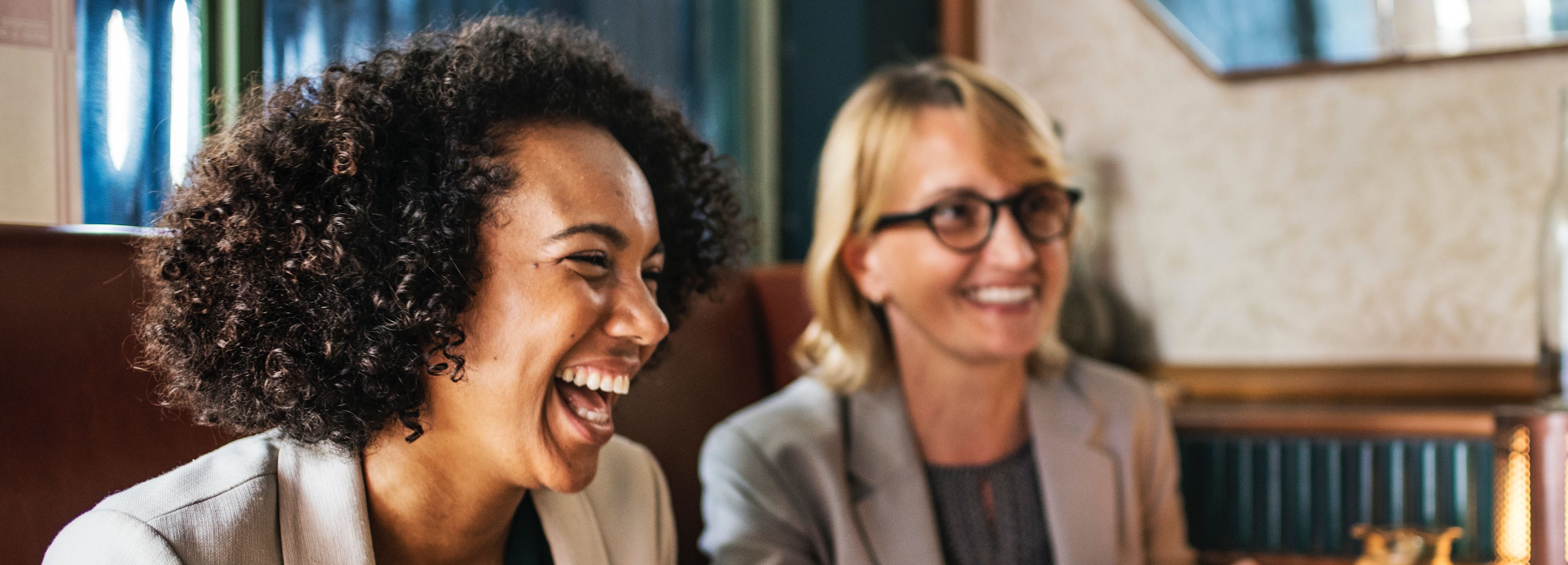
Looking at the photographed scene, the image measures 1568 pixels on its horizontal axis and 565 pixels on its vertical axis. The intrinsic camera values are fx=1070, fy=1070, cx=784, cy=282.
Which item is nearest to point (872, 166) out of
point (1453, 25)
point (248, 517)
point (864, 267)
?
point (864, 267)

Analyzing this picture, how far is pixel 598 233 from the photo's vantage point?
0.99 metres

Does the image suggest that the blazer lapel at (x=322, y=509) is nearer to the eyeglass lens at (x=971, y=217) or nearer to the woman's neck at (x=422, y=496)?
the woman's neck at (x=422, y=496)

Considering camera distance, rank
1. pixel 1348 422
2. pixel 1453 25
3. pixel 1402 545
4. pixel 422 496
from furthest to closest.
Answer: pixel 1453 25, pixel 1348 422, pixel 1402 545, pixel 422 496

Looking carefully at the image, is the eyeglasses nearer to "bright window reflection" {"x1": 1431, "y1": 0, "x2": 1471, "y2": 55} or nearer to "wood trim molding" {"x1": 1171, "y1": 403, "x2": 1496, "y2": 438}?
"wood trim molding" {"x1": 1171, "y1": 403, "x2": 1496, "y2": 438}

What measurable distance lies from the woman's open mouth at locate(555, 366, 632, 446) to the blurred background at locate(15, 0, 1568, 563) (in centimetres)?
66

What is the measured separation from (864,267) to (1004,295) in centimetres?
27

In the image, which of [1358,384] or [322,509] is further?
[1358,384]

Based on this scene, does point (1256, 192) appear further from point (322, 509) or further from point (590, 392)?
point (322, 509)

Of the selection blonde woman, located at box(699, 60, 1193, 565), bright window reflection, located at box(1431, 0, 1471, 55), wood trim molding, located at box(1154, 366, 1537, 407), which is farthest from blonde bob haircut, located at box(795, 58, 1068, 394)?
bright window reflection, located at box(1431, 0, 1471, 55)

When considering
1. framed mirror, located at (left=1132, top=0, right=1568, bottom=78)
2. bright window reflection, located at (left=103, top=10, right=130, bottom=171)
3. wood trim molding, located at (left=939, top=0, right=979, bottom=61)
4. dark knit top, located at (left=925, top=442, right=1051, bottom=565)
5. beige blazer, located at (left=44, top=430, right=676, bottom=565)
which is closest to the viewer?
beige blazer, located at (left=44, top=430, right=676, bottom=565)

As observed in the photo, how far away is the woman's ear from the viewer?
1.81m

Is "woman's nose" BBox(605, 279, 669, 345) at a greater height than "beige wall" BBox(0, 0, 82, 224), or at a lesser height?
lesser

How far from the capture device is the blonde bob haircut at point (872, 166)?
1758mm

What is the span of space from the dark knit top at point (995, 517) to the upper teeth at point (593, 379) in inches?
33.9
